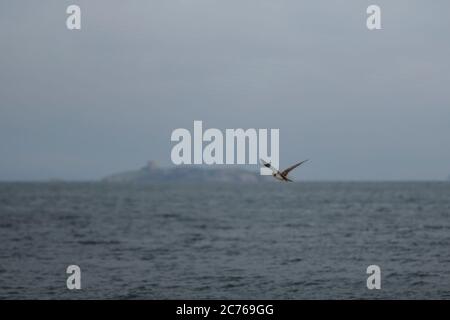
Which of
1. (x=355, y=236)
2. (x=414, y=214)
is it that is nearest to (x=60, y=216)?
(x=355, y=236)

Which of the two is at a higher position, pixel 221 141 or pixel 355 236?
pixel 221 141

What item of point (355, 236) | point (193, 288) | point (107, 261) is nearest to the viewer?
point (193, 288)

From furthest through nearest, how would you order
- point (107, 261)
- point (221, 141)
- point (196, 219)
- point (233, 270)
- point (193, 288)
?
point (196, 219), point (107, 261), point (233, 270), point (193, 288), point (221, 141)

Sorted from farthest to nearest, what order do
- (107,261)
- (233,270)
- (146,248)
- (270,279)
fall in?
1. (146,248)
2. (107,261)
3. (233,270)
4. (270,279)

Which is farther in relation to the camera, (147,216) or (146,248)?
(147,216)

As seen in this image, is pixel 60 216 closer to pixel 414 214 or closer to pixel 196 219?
pixel 196 219

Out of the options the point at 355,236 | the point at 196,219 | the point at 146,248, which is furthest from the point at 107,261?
the point at 196,219
